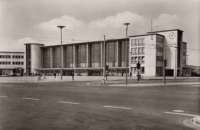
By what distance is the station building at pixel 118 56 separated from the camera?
69.4m

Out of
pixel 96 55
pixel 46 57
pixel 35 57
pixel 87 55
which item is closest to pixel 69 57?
pixel 87 55

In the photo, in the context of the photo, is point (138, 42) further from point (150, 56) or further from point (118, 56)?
point (118, 56)

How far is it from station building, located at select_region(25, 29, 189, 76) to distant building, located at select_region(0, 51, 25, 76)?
5.59 m

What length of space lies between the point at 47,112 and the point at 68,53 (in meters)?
88.9

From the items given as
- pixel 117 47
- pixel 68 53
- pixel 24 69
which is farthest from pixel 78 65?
pixel 24 69

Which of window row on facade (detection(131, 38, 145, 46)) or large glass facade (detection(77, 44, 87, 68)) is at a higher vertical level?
window row on facade (detection(131, 38, 145, 46))

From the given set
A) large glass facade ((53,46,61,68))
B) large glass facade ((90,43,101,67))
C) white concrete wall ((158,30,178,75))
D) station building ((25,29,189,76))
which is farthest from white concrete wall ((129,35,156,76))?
large glass facade ((53,46,61,68))

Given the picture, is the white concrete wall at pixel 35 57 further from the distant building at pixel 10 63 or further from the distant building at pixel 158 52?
the distant building at pixel 158 52

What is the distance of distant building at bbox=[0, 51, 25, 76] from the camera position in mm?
101938

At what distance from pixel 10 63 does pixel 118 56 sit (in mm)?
55472

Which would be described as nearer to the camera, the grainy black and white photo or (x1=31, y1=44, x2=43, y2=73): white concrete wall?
the grainy black and white photo

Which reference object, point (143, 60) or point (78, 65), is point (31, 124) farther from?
point (78, 65)

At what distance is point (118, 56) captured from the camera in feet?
264

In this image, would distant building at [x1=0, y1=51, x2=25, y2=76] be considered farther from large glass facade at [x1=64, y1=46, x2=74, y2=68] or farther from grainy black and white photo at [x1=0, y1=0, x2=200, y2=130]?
large glass facade at [x1=64, y1=46, x2=74, y2=68]
